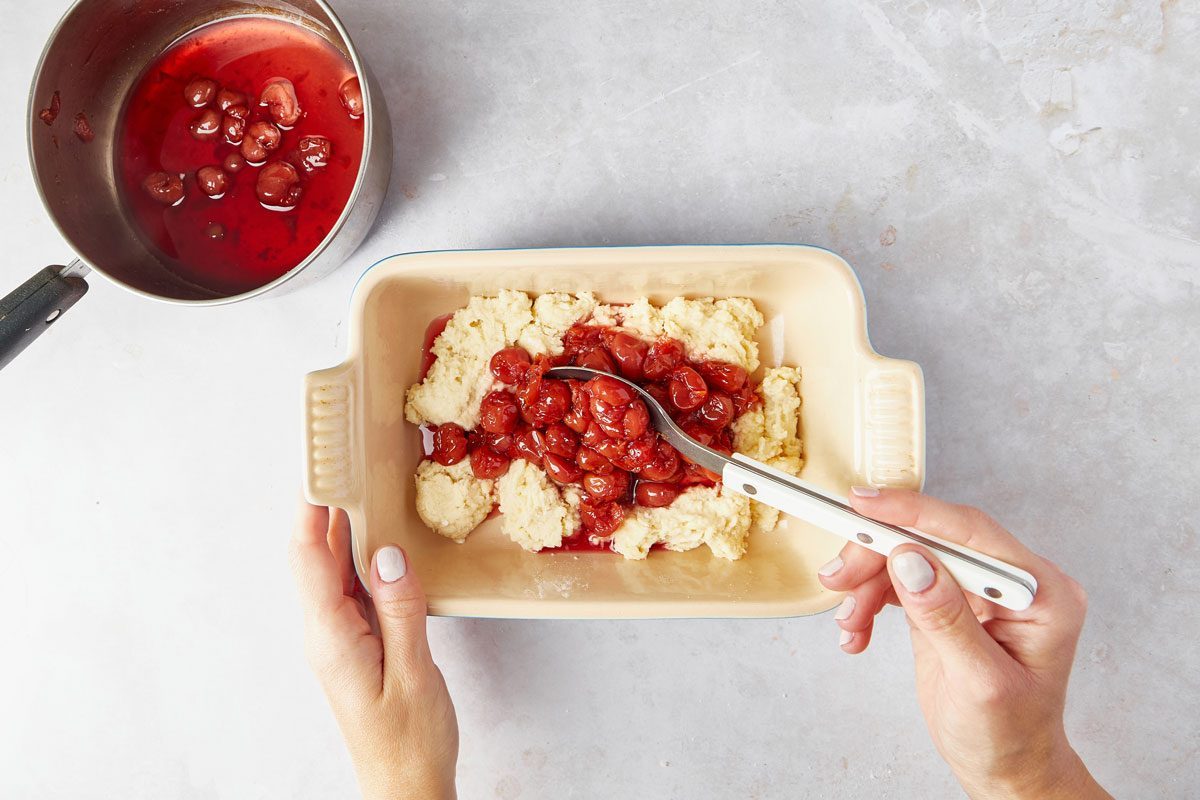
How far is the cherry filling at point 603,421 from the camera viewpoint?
1663 millimetres

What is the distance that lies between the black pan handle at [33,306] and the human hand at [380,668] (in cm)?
67

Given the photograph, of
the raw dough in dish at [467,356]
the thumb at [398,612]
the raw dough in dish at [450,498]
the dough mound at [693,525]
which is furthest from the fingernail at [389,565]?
the dough mound at [693,525]

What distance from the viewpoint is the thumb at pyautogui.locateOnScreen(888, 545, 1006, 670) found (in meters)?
1.29

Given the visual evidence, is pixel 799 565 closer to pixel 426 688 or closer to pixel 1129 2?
pixel 426 688

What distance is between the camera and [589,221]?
1870mm

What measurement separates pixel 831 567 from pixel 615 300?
29.6 inches

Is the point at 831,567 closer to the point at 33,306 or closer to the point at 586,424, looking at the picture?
the point at 586,424

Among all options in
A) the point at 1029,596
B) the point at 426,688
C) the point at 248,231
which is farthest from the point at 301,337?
the point at 1029,596

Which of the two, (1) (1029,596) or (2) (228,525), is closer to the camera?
(1) (1029,596)

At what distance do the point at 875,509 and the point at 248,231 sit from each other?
1.47 m

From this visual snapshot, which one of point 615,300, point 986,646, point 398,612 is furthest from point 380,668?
point 986,646

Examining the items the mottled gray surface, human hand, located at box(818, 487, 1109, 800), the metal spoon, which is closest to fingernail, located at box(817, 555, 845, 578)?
human hand, located at box(818, 487, 1109, 800)

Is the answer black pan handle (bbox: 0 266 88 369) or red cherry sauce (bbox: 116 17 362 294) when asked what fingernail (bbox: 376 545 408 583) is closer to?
red cherry sauce (bbox: 116 17 362 294)

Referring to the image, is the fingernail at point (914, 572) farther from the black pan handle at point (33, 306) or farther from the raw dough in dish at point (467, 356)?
the black pan handle at point (33, 306)
